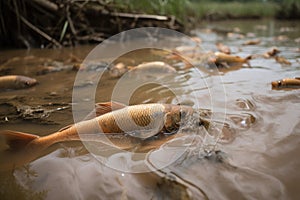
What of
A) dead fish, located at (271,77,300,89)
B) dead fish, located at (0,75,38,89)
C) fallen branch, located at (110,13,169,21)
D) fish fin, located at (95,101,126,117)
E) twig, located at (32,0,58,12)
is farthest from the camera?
fallen branch, located at (110,13,169,21)

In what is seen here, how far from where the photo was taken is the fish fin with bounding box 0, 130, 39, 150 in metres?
1.54

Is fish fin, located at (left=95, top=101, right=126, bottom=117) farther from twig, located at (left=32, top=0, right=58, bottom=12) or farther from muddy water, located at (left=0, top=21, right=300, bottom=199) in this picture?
twig, located at (left=32, top=0, right=58, bottom=12)

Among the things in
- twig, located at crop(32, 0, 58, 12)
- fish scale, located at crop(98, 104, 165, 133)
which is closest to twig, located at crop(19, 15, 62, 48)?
twig, located at crop(32, 0, 58, 12)

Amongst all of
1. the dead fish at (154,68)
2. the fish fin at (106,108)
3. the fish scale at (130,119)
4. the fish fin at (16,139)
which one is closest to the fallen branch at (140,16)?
the dead fish at (154,68)

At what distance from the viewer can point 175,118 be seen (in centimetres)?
183

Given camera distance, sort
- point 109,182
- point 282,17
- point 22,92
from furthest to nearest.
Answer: point 282,17 → point 22,92 → point 109,182

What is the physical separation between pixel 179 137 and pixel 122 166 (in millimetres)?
459

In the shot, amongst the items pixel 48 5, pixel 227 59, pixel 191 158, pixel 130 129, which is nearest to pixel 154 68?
pixel 227 59

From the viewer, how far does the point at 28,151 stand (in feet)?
5.17

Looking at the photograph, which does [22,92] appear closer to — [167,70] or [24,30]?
[167,70]

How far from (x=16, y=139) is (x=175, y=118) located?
3.34 ft

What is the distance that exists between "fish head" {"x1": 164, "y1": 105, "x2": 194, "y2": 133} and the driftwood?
529 cm

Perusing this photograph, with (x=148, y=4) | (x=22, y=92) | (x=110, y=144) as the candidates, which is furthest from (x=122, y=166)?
(x=148, y=4)

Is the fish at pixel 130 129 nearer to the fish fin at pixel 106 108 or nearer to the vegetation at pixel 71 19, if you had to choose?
the fish fin at pixel 106 108
